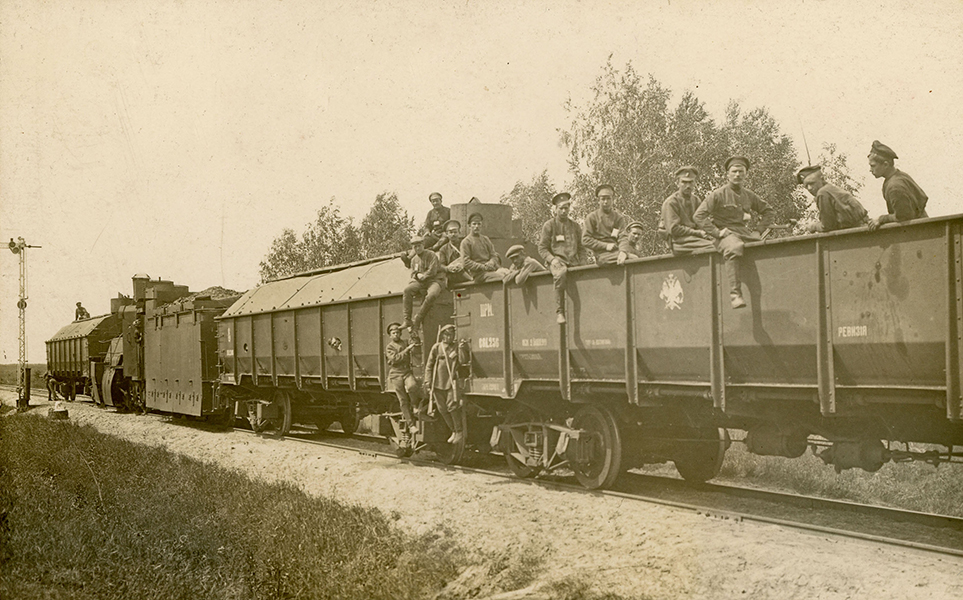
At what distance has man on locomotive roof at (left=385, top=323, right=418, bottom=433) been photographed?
12492 millimetres

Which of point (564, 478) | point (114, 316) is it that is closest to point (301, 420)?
point (564, 478)

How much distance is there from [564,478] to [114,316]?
80.1ft

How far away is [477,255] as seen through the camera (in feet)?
38.9

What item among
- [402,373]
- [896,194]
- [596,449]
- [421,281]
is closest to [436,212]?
[421,281]

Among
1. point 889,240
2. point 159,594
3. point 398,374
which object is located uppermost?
point 889,240

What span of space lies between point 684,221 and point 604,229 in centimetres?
150

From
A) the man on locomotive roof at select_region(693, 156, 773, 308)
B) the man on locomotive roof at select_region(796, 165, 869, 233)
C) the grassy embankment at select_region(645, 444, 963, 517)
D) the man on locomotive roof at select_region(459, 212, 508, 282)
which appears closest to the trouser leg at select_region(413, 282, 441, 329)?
the man on locomotive roof at select_region(459, 212, 508, 282)

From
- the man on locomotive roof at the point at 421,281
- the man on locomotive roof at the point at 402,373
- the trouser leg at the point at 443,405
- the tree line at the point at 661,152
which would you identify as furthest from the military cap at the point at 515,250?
the tree line at the point at 661,152

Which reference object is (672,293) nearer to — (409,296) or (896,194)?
(896,194)

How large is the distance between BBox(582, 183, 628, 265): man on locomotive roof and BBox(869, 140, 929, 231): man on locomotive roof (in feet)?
10.2

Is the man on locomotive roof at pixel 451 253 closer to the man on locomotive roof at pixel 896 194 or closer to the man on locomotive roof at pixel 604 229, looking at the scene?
the man on locomotive roof at pixel 604 229

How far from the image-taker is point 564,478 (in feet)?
35.8

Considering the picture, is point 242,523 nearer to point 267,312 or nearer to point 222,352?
point 267,312

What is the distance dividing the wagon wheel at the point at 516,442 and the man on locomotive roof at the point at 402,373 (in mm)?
1979
